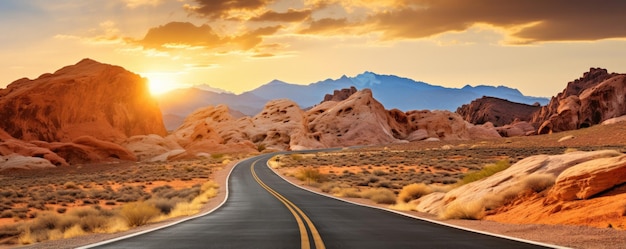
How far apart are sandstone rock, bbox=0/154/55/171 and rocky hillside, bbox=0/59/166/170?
0.12 m

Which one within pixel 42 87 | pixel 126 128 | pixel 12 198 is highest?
pixel 42 87

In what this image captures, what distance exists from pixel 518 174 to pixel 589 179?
3.62 m

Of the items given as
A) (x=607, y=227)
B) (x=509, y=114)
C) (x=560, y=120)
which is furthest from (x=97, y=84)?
(x=509, y=114)

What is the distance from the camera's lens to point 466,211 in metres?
15.4

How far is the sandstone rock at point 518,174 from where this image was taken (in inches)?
603

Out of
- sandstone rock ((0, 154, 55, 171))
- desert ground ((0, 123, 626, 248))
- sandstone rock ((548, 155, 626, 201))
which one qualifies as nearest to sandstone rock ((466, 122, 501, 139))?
desert ground ((0, 123, 626, 248))

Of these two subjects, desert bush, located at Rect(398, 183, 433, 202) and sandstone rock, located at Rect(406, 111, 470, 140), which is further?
sandstone rock, located at Rect(406, 111, 470, 140)

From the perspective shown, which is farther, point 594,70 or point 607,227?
point 594,70

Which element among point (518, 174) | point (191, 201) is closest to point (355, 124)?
point (191, 201)

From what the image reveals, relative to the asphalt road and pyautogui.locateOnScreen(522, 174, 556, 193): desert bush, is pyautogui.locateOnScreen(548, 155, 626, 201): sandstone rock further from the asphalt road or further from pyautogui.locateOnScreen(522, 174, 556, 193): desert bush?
the asphalt road

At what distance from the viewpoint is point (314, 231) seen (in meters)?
11.7

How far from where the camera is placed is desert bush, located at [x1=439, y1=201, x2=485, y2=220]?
1525 cm

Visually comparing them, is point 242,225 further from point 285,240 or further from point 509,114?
point 509,114

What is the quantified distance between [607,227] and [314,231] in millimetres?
6525
